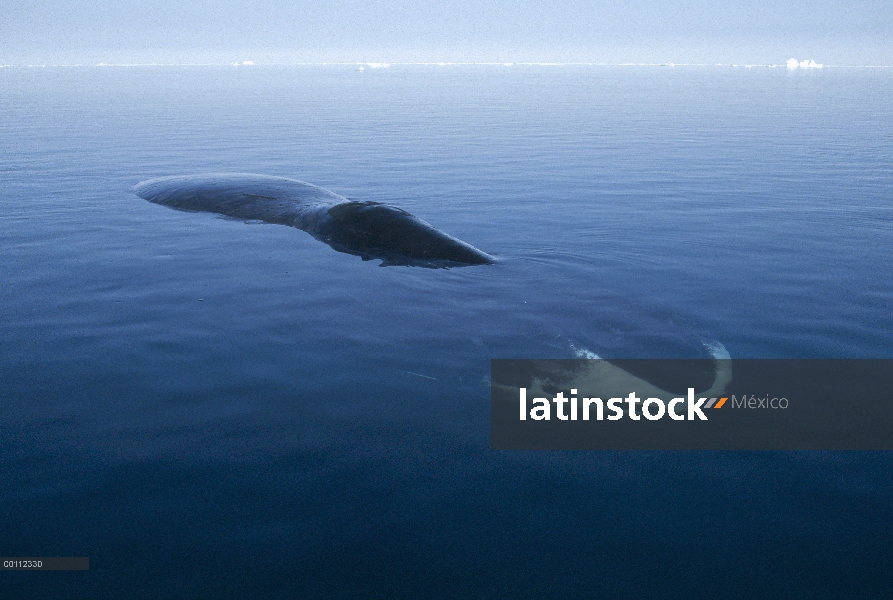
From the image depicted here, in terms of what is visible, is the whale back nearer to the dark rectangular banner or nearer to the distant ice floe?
the distant ice floe

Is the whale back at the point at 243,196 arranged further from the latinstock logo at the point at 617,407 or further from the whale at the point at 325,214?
the latinstock logo at the point at 617,407

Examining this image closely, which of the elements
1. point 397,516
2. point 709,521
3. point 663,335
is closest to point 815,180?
point 663,335

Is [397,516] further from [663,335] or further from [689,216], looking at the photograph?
[689,216]

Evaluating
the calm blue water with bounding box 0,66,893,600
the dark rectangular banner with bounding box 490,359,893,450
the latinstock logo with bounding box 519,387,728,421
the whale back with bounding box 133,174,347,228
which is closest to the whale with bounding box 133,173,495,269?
the whale back with bounding box 133,174,347,228

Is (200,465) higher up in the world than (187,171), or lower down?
lower down

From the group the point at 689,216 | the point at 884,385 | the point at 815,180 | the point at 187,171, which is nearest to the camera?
the point at 884,385

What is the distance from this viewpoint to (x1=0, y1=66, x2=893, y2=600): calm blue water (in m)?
5.71

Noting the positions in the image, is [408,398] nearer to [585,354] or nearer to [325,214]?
[585,354]

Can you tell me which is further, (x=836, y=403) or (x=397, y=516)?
(x=836, y=403)

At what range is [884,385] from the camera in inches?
335

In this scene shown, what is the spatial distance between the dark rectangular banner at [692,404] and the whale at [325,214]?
4.96 m

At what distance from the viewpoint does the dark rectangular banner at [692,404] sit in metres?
7.44

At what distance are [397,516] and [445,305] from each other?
16.8 feet

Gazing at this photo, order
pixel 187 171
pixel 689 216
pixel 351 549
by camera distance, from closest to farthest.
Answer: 1. pixel 351 549
2. pixel 689 216
3. pixel 187 171
